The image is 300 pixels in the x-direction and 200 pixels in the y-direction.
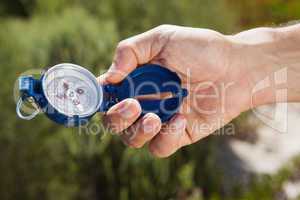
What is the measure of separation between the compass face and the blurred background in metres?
1.35

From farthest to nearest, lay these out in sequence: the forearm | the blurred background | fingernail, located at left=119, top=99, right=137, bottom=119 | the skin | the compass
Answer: the blurred background < the forearm < the skin < fingernail, located at left=119, top=99, right=137, bottom=119 < the compass

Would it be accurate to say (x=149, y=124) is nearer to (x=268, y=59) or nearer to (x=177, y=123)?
(x=177, y=123)

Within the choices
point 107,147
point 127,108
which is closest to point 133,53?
point 127,108

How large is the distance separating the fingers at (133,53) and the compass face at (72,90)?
0.35ft

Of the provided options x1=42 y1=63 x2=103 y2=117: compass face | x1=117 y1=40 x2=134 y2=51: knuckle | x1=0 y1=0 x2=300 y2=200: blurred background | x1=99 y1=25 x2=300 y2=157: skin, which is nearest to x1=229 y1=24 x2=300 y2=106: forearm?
x1=99 y1=25 x2=300 y2=157: skin

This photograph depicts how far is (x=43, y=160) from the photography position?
3.58 m

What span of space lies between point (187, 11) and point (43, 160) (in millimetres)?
1493

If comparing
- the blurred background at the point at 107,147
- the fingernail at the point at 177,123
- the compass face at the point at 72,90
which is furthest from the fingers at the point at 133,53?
the blurred background at the point at 107,147

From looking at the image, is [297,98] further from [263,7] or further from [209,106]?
[263,7]

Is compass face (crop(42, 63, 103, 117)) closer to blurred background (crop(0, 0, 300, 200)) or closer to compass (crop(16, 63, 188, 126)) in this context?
compass (crop(16, 63, 188, 126))

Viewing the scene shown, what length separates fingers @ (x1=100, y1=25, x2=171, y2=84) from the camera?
202 centimetres

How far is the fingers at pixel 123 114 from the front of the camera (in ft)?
6.37

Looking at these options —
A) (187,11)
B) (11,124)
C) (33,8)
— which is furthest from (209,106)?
(33,8)

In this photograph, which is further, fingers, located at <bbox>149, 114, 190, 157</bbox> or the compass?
fingers, located at <bbox>149, 114, 190, 157</bbox>
